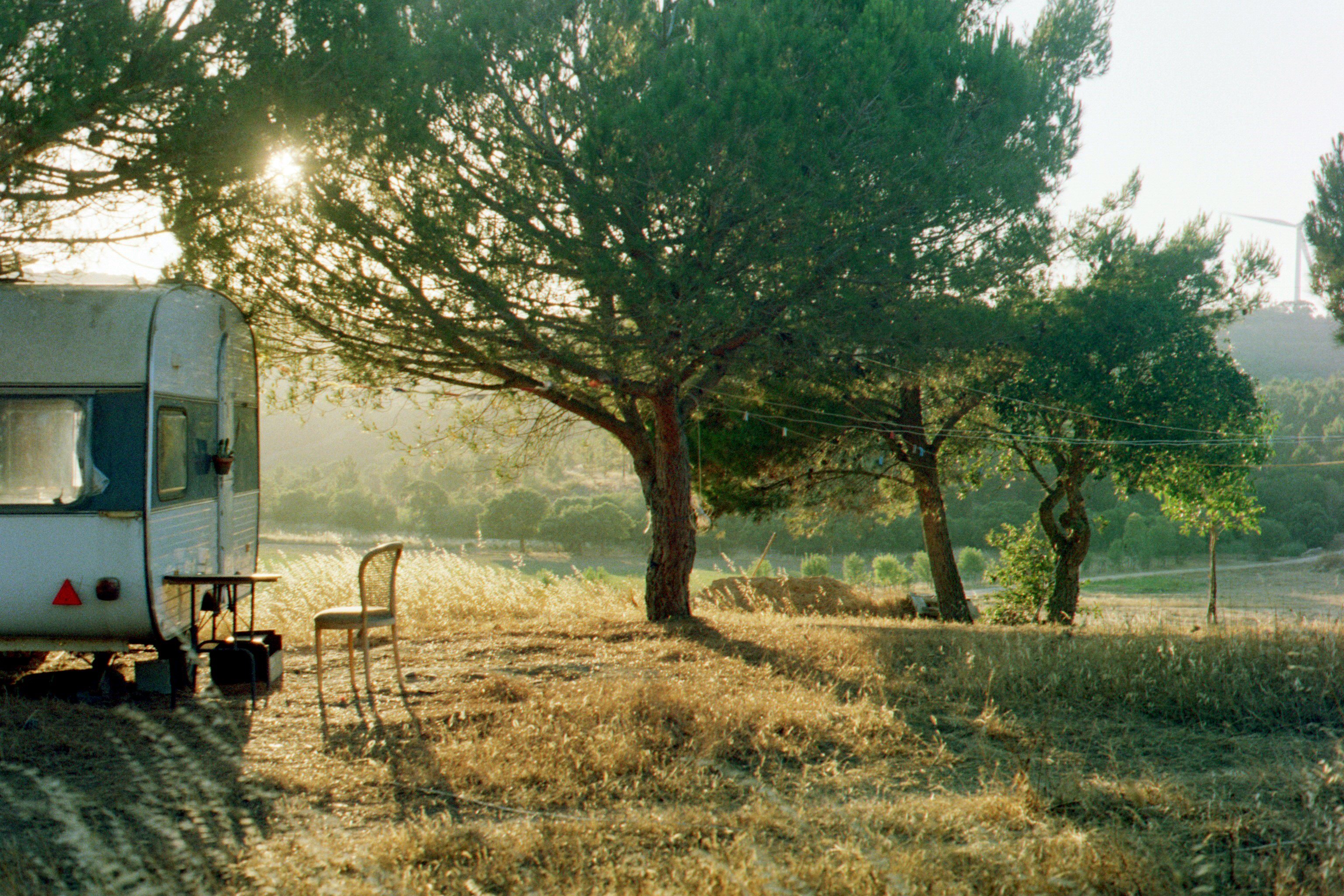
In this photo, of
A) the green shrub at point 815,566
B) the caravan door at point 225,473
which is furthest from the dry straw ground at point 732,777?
the green shrub at point 815,566

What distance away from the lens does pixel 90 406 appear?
246 inches

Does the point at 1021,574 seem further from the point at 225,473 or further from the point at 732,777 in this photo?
the point at 732,777

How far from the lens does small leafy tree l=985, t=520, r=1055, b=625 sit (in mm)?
19391

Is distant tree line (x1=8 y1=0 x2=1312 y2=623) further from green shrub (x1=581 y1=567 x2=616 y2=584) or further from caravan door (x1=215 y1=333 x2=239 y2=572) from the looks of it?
green shrub (x1=581 y1=567 x2=616 y2=584)

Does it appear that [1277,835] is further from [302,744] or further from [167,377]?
[167,377]

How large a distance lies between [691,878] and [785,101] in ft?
20.6

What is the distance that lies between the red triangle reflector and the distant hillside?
349 feet

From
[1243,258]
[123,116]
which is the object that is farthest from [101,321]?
[1243,258]

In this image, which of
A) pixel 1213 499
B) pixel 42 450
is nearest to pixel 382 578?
pixel 42 450

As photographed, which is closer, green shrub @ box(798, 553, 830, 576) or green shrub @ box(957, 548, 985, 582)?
green shrub @ box(798, 553, 830, 576)

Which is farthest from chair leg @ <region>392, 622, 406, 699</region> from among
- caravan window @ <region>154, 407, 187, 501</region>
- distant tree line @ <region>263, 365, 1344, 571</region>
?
distant tree line @ <region>263, 365, 1344, 571</region>

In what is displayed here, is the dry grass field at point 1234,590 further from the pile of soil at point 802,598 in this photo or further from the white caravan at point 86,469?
the white caravan at point 86,469

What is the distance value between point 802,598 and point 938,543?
98.2 inches

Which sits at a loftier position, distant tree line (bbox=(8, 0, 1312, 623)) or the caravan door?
distant tree line (bbox=(8, 0, 1312, 623))
